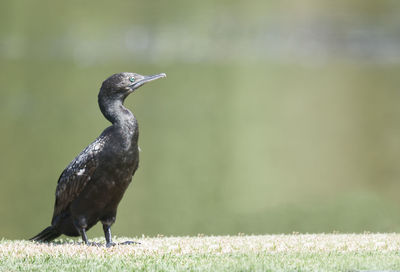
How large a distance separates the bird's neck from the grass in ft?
4.50

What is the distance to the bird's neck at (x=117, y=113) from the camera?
268 inches

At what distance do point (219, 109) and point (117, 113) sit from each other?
13.4 meters

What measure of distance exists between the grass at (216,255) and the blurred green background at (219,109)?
6603 mm

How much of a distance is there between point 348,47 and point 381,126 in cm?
775

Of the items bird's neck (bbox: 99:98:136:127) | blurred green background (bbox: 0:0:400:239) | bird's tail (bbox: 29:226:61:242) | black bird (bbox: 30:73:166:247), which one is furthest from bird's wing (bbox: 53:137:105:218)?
blurred green background (bbox: 0:0:400:239)

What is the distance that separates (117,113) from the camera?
6824 mm

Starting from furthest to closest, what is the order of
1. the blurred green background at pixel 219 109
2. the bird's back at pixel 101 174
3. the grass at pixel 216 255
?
the blurred green background at pixel 219 109, the bird's back at pixel 101 174, the grass at pixel 216 255

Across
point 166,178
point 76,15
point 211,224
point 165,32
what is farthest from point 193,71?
point 211,224

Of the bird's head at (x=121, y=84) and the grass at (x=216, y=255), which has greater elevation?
the bird's head at (x=121, y=84)

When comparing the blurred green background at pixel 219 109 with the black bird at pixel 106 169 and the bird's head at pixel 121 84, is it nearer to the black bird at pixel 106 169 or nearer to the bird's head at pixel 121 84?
the black bird at pixel 106 169

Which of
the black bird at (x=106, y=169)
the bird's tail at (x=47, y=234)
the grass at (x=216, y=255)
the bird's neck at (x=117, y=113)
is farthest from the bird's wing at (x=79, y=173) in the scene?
the grass at (x=216, y=255)

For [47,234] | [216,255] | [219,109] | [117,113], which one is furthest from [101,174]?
[219,109]

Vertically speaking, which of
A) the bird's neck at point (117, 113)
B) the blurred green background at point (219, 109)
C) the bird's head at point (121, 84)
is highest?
the bird's head at point (121, 84)

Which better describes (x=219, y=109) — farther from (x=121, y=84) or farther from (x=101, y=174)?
(x=101, y=174)
